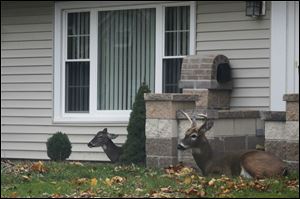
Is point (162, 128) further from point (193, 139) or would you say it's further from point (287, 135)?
point (287, 135)

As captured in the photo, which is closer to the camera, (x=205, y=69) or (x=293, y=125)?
(x=293, y=125)

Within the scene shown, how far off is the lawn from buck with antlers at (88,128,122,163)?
1.96 meters

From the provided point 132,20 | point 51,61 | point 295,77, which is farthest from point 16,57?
point 295,77

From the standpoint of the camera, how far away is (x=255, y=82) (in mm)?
12523

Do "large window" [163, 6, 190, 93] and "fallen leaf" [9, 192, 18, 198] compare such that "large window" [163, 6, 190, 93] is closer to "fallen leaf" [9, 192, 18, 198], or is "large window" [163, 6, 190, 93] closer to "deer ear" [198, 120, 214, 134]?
"deer ear" [198, 120, 214, 134]

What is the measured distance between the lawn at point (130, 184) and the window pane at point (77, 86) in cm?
342

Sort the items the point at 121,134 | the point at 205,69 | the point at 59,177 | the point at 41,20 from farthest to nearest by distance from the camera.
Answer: the point at 41,20, the point at 121,134, the point at 205,69, the point at 59,177

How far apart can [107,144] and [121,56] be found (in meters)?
2.03

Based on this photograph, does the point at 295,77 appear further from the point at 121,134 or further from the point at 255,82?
the point at 121,134

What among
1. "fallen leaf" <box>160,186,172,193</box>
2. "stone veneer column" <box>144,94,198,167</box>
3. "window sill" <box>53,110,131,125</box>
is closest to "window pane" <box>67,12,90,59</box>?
"window sill" <box>53,110,131,125</box>

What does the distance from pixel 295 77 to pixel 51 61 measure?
5.08 meters

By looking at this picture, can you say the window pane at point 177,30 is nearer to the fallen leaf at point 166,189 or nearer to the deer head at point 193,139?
the deer head at point 193,139

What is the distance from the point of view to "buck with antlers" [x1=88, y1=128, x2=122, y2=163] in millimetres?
13078

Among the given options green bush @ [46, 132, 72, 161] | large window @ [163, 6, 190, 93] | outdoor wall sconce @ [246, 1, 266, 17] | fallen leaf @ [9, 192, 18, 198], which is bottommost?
fallen leaf @ [9, 192, 18, 198]
